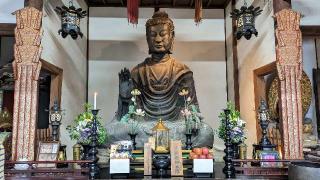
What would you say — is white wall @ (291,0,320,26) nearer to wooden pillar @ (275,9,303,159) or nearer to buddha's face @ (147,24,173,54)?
wooden pillar @ (275,9,303,159)

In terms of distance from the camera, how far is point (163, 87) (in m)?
5.24

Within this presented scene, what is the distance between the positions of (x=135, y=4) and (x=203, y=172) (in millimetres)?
2636

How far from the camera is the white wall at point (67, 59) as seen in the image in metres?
4.56

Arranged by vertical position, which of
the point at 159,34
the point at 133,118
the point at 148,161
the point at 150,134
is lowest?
the point at 148,161

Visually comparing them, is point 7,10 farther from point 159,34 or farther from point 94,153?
point 94,153

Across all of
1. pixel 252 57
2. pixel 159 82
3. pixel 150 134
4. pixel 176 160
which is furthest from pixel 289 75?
pixel 159 82

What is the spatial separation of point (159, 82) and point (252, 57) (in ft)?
5.16

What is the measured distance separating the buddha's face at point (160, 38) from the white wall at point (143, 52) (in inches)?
44.0

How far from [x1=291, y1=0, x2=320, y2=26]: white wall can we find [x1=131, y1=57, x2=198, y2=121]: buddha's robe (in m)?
1.93

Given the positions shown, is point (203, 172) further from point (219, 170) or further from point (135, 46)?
point (135, 46)

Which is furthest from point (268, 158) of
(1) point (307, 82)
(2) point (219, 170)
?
(1) point (307, 82)

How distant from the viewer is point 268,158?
331 cm

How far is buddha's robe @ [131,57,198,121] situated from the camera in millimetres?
5137

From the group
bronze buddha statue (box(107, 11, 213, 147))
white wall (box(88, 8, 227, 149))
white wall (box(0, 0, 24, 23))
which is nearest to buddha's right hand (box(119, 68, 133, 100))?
bronze buddha statue (box(107, 11, 213, 147))
